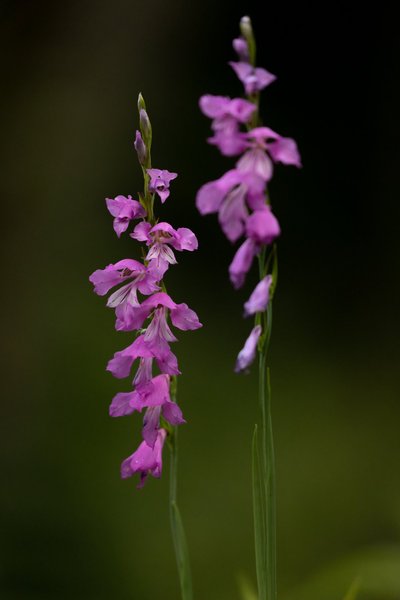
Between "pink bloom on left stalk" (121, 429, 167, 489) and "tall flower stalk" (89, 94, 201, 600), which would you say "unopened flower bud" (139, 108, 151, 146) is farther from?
"pink bloom on left stalk" (121, 429, 167, 489)

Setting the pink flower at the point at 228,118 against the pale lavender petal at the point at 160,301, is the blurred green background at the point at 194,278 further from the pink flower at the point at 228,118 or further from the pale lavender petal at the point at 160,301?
the pink flower at the point at 228,118

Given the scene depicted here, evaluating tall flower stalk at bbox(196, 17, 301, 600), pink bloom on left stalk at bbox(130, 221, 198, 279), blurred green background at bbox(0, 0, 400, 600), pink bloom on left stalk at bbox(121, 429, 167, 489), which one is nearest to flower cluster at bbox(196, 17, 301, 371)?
tall flower stalk at bbox(196, 17, 301, 600)

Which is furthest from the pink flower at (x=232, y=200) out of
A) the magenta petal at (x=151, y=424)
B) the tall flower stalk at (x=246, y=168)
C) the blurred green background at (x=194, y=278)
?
the blurred green background at (x=194, y=278)

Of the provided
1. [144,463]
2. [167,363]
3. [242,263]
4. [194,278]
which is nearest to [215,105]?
[242,263]

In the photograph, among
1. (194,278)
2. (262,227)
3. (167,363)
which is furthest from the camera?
(194,278)

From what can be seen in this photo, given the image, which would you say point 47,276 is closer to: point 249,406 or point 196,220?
point 196,220

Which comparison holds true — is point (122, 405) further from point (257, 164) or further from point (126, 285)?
point (257, 164)
